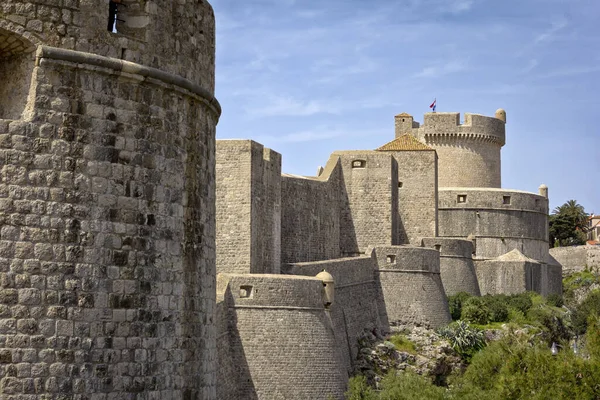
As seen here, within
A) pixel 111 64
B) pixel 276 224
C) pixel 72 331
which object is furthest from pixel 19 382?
pixel 276 224

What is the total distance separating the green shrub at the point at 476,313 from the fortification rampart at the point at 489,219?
6.43 metres

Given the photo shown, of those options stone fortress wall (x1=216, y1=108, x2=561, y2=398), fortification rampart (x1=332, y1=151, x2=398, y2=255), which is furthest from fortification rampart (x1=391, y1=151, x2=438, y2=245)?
fortification rampart (x1=332, y1=151, x2=398, y2=255)

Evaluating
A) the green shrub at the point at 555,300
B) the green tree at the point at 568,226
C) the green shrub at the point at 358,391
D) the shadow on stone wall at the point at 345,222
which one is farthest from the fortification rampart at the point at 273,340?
the green tree at the point at 568,226

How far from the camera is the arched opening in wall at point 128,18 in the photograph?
6953 millimetres

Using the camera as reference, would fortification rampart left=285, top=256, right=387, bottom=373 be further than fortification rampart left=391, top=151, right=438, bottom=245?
No

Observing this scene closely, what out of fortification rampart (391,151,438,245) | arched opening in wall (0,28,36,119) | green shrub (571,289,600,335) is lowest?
green shrub (571,289,600,335)

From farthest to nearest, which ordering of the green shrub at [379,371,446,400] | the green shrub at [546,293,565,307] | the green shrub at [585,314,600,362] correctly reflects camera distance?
the green shrub at [546,293,565,307], the green shrub at [379,371,446,400], the green shrub at [585,314,600,362]

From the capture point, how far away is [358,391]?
2903 centimetres

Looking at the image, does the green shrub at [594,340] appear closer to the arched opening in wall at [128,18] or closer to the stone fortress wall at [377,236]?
the stone fortress wall at [377,236]

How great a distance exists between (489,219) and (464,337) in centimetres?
1181

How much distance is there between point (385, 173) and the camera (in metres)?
38.2

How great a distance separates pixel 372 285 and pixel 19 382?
100ft

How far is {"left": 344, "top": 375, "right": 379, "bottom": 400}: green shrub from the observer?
2880 cm

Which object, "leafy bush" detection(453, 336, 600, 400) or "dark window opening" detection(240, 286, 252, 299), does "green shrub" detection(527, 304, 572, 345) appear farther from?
"dark window opening" detection(240, 286, 252, 299)
